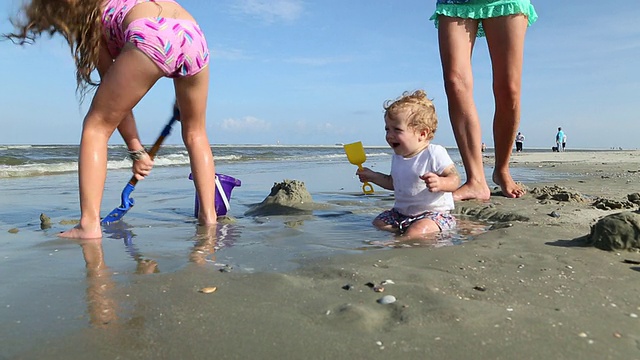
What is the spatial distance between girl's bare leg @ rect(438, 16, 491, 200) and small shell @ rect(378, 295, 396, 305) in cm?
211

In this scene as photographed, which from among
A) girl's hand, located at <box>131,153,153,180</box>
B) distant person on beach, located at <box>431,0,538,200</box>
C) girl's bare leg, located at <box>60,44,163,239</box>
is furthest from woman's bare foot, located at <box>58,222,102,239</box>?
distant person on beach, located at <box>431,0,538,200</box>

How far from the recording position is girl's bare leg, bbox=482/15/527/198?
3.43 metres

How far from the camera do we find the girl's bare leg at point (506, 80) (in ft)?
11.2

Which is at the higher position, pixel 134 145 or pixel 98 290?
pixel 134 145

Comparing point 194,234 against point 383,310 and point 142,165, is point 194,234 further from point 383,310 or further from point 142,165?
point 383,310

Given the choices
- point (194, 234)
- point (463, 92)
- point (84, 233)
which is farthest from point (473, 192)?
point (84, 233)

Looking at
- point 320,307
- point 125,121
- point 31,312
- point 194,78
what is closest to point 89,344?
point 31,312

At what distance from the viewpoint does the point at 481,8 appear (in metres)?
3.38

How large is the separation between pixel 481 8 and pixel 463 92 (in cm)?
55

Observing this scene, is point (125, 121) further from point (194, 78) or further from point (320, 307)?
point (320, 307)

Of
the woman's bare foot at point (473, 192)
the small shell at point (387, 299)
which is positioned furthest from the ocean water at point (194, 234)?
the woman's bare foot at point (473, 192)

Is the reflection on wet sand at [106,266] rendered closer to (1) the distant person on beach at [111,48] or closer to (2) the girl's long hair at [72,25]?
(1) the distant person on beach at [111,48]

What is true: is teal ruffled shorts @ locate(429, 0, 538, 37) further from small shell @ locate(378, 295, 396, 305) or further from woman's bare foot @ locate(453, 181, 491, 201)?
small shell @ locate(378, 295, 396, 305)

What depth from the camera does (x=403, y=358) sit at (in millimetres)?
1043
